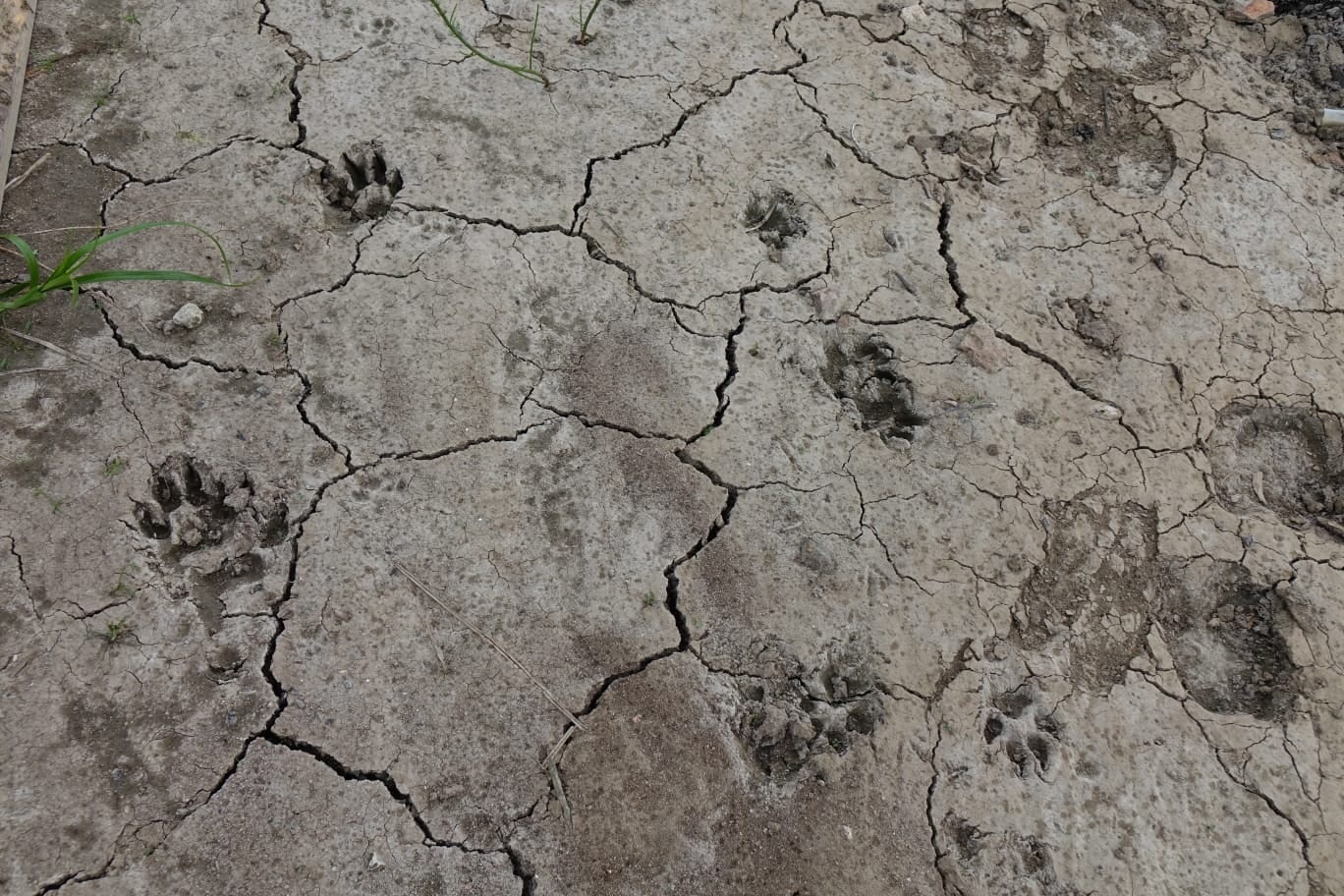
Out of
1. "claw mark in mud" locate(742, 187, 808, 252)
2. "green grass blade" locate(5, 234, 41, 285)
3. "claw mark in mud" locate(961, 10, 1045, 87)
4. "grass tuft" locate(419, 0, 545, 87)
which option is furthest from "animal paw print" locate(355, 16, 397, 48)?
"claw mark in mud" locate(961, 10, 1045, 87)

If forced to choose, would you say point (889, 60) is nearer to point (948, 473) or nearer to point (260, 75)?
point (948, 473)

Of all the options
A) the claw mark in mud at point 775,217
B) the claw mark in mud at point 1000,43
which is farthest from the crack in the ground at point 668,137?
the claw mark in mud at point 1000,43

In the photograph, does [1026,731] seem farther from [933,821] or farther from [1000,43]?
[1000,43]

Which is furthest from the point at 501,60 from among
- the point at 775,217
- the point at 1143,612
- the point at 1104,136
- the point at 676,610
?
the point at 1143,612

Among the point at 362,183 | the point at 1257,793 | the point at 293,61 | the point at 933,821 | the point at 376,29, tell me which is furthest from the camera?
the point at 376,29

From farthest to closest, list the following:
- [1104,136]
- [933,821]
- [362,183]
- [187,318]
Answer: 1. [1104,136]
2. [362,183]
3. [187,318]
4. [933,821]

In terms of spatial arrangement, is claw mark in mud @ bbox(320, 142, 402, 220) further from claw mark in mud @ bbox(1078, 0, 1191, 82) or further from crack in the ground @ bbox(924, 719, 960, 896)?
claw mark in mud @ bbox(1078, 0, 1191, 82)

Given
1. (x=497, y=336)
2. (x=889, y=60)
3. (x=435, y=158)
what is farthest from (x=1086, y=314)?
(x=435, y=158)
